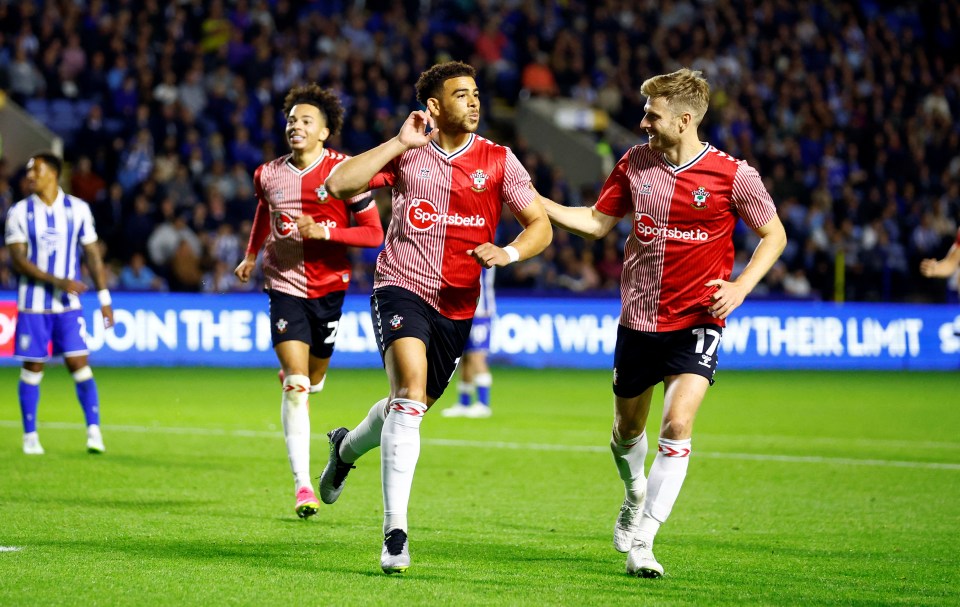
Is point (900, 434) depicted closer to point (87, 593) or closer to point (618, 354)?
point (618, 354)

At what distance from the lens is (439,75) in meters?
6.77

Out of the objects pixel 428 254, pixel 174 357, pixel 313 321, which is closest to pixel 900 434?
pixel 313 321

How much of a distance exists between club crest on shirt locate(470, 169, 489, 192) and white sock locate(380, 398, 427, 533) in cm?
111

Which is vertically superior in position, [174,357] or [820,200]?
[820,200]

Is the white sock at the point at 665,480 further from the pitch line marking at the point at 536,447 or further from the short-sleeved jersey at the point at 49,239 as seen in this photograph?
the short-sleeved jersey at the point at 49,239

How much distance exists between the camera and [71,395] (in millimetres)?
15945

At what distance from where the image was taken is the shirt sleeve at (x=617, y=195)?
699cm

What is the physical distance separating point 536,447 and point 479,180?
536 cm

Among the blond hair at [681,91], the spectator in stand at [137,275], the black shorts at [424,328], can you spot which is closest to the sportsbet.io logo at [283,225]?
the black shorts at [424,328]

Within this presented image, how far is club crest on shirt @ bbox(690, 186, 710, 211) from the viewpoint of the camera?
6.68 meters

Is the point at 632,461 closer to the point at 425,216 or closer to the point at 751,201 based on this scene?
the point at 751,201

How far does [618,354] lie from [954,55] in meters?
28.5

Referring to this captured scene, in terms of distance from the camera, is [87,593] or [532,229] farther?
[532,229]

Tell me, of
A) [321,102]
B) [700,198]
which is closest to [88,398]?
[321,102]
